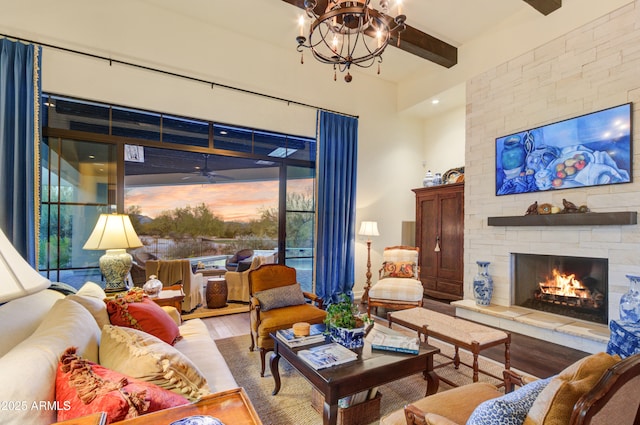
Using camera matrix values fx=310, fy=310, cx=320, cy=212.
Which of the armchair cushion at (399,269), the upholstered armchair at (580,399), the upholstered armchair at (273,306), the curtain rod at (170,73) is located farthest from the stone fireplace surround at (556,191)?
the upholstered armchair at (580,399)

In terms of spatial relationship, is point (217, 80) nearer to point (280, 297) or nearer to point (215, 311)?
point (280, 297)

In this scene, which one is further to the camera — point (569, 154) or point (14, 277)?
point (569, 154)

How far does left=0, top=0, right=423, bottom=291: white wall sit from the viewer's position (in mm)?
3461

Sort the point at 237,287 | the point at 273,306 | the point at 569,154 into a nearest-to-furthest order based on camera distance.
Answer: the point at 273,306
the point at 569,154
the point at 237,287

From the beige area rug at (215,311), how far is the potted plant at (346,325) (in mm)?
2594

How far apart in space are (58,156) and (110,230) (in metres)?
1.53

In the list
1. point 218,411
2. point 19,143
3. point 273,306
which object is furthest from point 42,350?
point 19,143

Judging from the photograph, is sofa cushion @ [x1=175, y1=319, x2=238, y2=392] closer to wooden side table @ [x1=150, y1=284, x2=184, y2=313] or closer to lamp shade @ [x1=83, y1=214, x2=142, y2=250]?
wooden side table @ [x1=150, y1=284, x2=184, y2=313]

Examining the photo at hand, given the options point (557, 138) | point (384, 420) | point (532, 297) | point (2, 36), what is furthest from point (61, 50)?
point (532, 297)

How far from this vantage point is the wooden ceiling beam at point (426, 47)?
4.33 m

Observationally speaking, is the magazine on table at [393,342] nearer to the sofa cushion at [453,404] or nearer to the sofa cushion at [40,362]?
the sofa cushion at [453,404]

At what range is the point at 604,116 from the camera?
3.27 metres

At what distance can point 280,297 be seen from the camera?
305 centimetres

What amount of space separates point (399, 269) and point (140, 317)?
3.55 m
